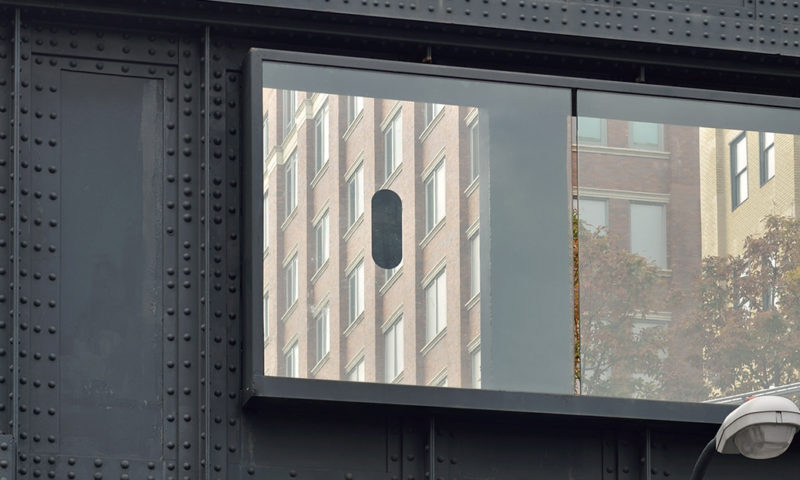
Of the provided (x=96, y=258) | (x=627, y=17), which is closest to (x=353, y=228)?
(x=96, y=258)

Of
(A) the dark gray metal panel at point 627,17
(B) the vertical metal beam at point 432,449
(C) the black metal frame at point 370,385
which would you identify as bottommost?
(B) the vertical metal beam at point 432,449

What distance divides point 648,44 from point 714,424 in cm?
305

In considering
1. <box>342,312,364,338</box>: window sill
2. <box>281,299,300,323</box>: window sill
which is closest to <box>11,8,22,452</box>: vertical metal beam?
<box>281,299,300,323</box>: window sill

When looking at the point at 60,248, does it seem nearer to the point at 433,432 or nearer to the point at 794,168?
the point at 433,432

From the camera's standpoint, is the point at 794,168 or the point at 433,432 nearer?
the point at 433,432

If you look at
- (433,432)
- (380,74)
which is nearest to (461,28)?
(380,74)

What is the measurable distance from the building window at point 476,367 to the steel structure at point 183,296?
111 millimetres

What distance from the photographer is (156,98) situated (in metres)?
14.8

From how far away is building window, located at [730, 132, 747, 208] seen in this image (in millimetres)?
15414

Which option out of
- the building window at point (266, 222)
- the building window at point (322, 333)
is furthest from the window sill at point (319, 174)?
the building window at point (322, 333)

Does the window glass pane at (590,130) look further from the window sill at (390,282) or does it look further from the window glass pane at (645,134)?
the window sill at (390,282)

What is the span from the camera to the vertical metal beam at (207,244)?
1404 cm

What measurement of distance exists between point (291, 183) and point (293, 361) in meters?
1.31

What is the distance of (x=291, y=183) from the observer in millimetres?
14508
